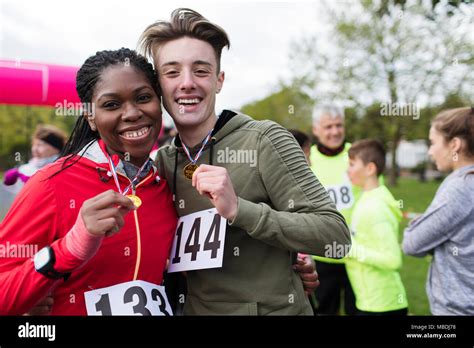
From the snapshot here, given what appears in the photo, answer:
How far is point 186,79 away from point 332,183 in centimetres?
206

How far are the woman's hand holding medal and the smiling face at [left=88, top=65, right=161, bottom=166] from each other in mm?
271

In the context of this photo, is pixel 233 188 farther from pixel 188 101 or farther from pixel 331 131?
pixel 331 131

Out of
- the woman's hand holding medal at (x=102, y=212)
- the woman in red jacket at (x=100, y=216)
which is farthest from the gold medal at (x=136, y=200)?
the woman's hand holding medal at (x=102, y=212)

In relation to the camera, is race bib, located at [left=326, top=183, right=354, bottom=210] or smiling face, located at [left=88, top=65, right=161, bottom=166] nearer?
smiling face, located at [left=88, top=65, right=161, bottom=166]

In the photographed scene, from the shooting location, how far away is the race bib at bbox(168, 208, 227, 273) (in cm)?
146

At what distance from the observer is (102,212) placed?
1218mm

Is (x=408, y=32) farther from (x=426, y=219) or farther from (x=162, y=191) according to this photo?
(x=162, y=191)

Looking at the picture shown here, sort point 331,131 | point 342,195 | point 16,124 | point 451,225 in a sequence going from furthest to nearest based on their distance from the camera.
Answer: point 16,124, point 331,131, point 342,195, point 451,225

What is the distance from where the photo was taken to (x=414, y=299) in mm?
4438

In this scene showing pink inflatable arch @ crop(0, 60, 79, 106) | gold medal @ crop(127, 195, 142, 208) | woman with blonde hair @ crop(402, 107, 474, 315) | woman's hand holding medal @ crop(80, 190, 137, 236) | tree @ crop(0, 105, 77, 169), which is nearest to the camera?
woman's hand holding medal @ crop(80, 190, 137, 236)

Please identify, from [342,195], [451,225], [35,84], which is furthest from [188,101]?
[342,195]

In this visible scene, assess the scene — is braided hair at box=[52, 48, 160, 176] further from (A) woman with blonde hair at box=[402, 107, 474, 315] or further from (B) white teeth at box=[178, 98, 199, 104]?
(A) woman with blonde hair at box=[402, 107, 474, 315]

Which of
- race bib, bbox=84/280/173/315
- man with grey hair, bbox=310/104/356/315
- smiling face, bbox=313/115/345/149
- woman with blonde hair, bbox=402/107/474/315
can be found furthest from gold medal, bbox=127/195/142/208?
smiling face, bbox=313/115/345/149
